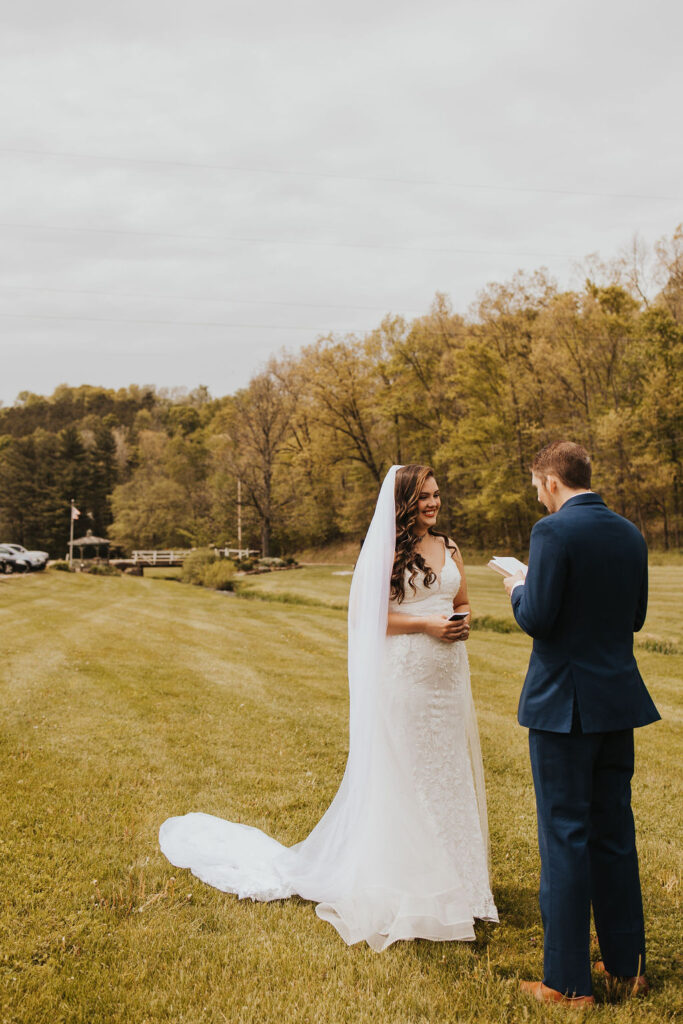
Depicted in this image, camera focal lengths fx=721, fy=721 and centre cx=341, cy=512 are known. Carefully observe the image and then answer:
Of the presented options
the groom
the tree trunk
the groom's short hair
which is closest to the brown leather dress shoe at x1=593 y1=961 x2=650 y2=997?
the groom

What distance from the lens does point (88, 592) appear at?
102 feet

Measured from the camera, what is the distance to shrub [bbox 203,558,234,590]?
113 feet

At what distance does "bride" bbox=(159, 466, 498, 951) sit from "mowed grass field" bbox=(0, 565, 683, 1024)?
0.55ft

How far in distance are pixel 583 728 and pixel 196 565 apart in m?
35.9

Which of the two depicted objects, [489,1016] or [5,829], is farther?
[5,829]

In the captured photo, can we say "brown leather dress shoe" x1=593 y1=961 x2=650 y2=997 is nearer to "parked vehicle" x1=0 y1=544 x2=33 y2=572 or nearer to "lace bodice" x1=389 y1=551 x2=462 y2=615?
"lace bodice" x1=389 y1=551 x2=462 y2=615

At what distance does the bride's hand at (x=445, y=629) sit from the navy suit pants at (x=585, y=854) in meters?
0.85

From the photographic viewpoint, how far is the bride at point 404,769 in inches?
153

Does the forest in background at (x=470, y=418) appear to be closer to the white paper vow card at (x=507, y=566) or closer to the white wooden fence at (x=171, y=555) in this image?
the white wooden fence at (x=171, y=555)

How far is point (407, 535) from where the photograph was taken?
4.28 metres

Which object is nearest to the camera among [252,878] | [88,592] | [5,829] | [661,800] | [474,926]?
[474,926]

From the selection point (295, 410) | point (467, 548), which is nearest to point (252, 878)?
point (467, 548)

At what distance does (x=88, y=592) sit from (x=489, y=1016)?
99.1 feet

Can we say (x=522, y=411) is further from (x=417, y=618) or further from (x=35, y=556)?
(x=417, y=618)
